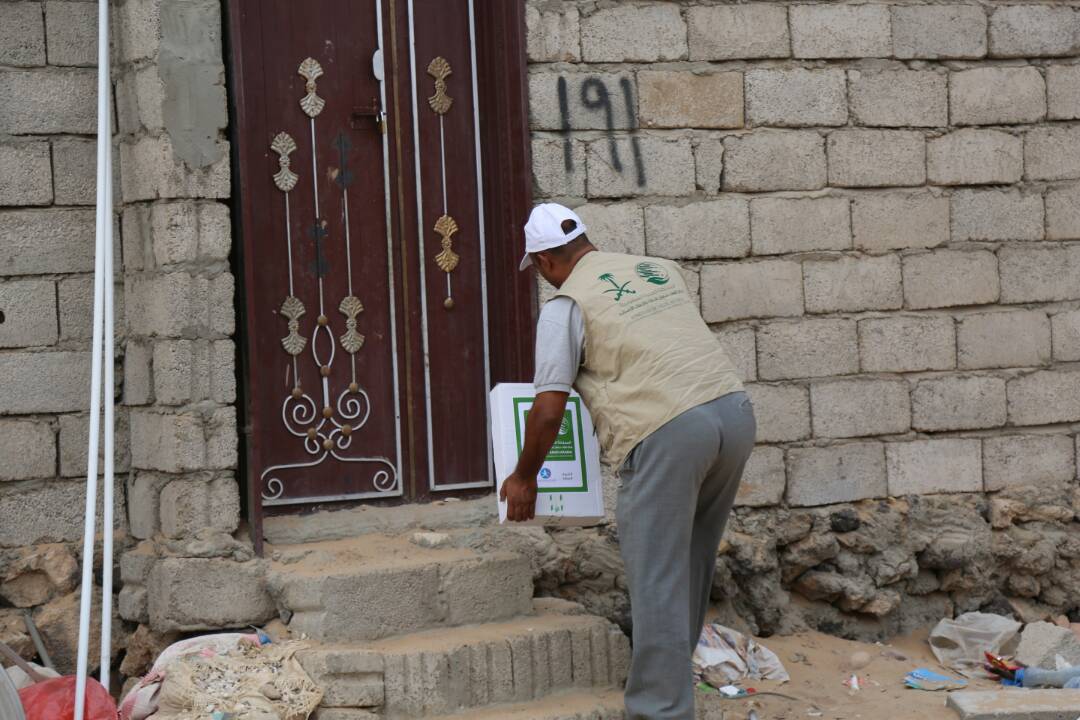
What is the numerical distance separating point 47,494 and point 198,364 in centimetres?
85

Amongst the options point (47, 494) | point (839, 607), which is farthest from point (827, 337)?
point (47, 494)

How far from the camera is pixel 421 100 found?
→ 6.09 meters

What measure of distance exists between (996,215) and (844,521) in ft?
5.36

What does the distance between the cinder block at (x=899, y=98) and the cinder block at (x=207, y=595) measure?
11.2 ft

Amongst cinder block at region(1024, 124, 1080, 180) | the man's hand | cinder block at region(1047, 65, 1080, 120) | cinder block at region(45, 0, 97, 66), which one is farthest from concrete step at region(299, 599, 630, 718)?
cinder block at region(1047, 65, 1080, 120)

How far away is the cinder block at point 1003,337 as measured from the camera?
21.9 feet

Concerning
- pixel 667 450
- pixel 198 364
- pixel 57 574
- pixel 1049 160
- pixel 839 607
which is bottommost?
pixel 839 607

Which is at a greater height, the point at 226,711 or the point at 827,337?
the point at 827,337

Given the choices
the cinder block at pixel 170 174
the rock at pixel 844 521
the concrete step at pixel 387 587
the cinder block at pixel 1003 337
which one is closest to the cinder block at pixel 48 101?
the cinder block at pixel 170 174

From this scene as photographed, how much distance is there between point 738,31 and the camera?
636 centimetres

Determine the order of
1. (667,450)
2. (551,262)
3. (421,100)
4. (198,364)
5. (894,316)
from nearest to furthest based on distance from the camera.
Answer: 1. (667,450)
2. (551,262)
3. (198,364)
4. (421,100)
5. (894,316)

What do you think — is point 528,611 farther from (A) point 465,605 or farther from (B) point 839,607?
(B) point 839,607

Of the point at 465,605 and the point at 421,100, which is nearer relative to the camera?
the point at 465,605

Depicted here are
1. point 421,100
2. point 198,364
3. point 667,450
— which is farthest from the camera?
point 421,100
